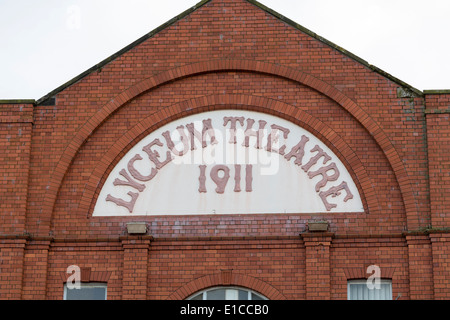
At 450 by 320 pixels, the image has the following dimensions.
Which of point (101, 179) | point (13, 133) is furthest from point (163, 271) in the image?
point (13, 133)

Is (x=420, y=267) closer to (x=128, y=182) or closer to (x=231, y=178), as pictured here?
(x=231, y=178)

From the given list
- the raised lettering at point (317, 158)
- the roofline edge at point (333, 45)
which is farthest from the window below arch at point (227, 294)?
the roofline edge at point (333, 45)

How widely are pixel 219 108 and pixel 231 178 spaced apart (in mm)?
1617

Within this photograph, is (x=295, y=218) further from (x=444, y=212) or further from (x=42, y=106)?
(x=42, y=106)

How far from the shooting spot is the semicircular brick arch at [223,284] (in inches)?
1027

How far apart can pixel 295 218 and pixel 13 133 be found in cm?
640

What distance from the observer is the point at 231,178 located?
26938mm

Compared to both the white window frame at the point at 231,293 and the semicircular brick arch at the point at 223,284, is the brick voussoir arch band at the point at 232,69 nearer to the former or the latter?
the semicircular brick arch at the point at 223,284

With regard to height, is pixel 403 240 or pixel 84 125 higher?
pixel 84 125

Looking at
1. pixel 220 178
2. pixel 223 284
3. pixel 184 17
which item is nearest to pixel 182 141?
pixel 220 178

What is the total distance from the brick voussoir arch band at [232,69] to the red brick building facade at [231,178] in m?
0.03

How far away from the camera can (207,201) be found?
88.0ft

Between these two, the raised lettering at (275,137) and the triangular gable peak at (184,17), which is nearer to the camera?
the raised lettering at (275,137)
